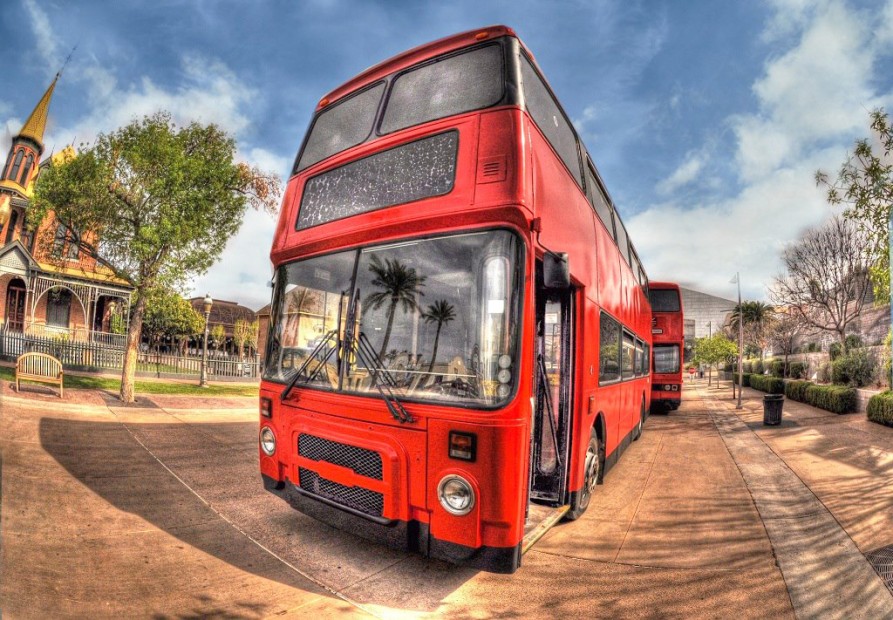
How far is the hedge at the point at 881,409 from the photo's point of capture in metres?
12.4

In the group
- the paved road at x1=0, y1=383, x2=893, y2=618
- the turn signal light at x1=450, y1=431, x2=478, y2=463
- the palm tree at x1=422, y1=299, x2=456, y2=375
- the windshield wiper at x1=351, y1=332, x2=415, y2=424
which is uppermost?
the palm tree at x1=422, y1=299, x2=456, y2=375

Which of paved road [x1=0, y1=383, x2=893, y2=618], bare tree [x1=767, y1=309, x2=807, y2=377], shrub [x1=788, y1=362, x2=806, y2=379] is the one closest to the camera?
paved road [x1=0, y1=383, x2=893, y2=618]

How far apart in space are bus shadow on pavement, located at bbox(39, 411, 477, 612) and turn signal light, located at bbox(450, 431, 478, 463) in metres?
1.15

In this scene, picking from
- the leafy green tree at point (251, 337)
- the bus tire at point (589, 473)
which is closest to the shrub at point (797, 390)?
the bus tire at point (589, 473)

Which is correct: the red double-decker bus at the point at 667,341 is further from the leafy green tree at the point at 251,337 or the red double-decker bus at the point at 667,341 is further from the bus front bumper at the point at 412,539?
the leafy green tree at the point at 251,337

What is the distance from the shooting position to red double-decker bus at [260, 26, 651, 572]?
3.08m

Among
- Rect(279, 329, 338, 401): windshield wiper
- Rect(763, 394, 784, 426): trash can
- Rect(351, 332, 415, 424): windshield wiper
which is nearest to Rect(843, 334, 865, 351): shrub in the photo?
Rect(763, 394, 784, 426): trash can

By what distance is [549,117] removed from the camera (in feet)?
14.6

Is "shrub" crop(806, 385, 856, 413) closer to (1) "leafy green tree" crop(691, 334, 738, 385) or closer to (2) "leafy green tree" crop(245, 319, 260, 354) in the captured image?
(1) "leafy green tree" crop(691, 334, 738, 385)

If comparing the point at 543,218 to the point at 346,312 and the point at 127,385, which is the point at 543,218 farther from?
the point at 127,385

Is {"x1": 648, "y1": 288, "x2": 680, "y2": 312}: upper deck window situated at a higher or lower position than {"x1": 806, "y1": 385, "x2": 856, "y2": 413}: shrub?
higher

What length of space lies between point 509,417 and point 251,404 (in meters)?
13.0

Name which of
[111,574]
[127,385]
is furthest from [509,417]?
[127,385]

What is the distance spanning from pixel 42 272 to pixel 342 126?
79.3 ft
